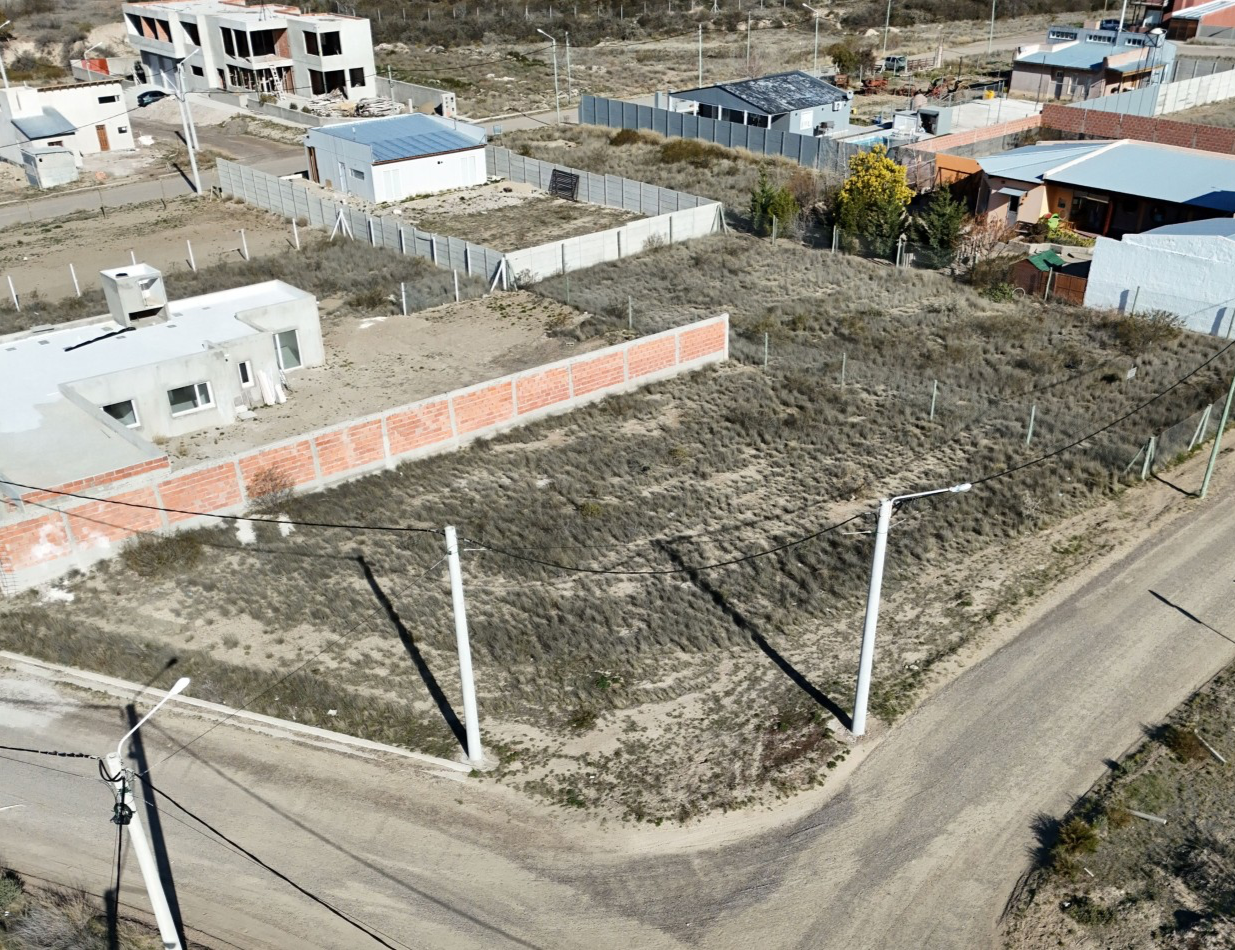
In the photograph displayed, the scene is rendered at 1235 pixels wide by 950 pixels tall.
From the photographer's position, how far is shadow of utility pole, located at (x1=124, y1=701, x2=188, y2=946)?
50.4ft

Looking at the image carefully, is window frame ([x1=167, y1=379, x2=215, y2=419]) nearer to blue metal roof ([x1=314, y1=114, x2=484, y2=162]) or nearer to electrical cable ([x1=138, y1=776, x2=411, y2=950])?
electrical cable ([x1=138, y1=776, x2=411, y2=950])

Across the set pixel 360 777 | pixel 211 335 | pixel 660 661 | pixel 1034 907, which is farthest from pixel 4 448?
pixel 1034 907

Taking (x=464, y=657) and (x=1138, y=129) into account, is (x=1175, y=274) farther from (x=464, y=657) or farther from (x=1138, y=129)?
(x=464, y=657)

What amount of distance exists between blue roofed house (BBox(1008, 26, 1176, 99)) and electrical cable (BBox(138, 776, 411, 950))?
67659 mm

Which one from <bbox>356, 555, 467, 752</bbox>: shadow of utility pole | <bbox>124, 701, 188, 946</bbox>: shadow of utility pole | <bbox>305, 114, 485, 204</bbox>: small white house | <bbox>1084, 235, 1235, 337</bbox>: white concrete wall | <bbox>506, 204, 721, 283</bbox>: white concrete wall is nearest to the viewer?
<bbox>124, 701, 188, 946</bbox>: shadow of utility pole

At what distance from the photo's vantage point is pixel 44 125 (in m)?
57.5

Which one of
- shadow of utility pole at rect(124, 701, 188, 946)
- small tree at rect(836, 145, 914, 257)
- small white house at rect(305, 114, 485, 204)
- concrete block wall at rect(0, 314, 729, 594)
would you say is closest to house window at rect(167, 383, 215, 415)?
concrete block wall at rect(0, 314, 729, 594)

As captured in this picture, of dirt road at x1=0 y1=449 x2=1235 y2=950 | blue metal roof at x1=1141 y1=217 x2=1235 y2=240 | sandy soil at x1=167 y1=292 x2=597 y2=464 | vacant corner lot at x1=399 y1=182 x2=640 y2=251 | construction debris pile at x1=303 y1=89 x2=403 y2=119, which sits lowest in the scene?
dirt road at x1=0 y1=449 x2=1235 y2=950

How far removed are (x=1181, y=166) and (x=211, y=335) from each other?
123ft

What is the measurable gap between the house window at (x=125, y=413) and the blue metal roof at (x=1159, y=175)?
35.5 metres

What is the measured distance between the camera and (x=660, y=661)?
2041cm

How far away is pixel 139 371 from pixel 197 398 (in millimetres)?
1786

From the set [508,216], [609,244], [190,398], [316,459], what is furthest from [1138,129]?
[190,398]

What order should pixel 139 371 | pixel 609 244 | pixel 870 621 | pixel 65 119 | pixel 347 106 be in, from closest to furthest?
pixel 870 621 < pixel 139 371 < pixel 609 244 < pixel 65 119 < pixel 347 106
